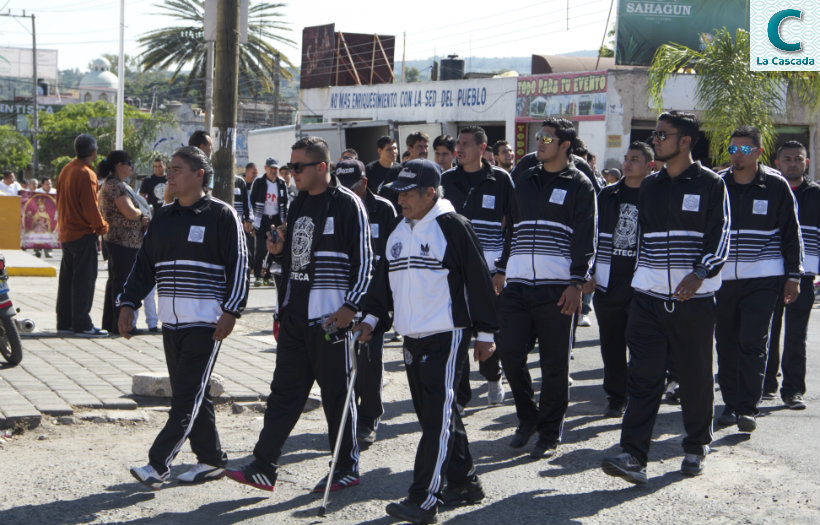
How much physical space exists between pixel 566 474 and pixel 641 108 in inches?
803

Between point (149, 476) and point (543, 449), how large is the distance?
259 cm

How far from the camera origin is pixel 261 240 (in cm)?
1636

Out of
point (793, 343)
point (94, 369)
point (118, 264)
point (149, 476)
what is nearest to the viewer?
point (149, 476)

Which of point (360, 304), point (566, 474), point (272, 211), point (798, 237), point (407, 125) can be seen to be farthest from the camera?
point (407, 125)

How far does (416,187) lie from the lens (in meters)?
5.37

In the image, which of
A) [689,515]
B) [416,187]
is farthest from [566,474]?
[416,187]

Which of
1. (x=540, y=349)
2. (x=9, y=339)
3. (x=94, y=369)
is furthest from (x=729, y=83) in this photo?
(x=9, y=339)

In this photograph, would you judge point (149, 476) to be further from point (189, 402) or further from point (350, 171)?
point (350, 171)

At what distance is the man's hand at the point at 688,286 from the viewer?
5995 millimetres

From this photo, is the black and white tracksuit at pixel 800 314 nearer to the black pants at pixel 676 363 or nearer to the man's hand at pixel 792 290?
the man's hand at pixel 792 290

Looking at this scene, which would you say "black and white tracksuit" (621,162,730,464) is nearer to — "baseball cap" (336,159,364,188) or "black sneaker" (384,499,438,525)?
"black sneaker" (384,499,438,525)

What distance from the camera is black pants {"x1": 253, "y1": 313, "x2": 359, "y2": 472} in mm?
5719

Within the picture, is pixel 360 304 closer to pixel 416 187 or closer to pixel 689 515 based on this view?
pixel 416 187

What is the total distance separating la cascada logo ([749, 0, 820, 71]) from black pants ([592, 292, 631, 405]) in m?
12.2
